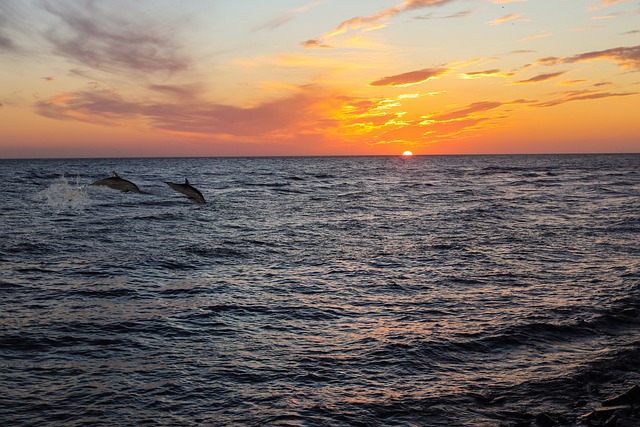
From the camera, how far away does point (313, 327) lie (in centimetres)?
1198

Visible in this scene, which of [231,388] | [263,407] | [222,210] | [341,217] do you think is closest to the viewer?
[263,407]

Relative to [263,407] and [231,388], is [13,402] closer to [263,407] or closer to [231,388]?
[231,388]

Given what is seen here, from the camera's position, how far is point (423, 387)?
8898mm

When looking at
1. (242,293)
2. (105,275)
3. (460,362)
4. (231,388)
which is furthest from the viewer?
(105,275)

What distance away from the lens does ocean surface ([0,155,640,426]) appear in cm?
823

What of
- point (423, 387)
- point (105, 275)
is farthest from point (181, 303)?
point (423, 387)

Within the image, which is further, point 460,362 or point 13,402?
point 460,362

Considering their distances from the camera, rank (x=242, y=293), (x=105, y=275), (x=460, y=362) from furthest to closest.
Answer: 1. (x=105, y=275)
2. (x=242, y=293)
3. (x=460, y=362)

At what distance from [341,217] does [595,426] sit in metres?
26.8

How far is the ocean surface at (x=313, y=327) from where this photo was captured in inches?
324

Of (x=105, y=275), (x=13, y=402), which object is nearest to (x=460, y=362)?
(x=13, y=402)

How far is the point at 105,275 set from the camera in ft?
55.6

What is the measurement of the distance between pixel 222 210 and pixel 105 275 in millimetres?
20883

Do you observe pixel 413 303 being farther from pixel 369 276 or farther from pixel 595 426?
pixel 595 426
